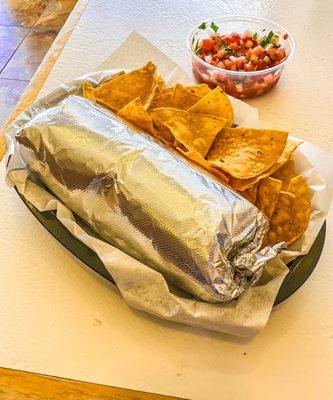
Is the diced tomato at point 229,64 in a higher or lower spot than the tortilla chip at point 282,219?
higher

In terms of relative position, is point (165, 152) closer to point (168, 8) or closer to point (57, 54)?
point (57, 54)

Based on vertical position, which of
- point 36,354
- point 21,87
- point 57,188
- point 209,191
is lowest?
point 21,87

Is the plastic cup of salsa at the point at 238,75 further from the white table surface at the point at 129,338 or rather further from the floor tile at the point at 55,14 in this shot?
the floor tile at the point at 55,14

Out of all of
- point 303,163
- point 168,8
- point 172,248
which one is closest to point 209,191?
point 172,248

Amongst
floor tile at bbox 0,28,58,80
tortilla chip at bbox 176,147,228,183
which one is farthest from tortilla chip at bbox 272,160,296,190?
floor tile at bbox 0,28,58,80

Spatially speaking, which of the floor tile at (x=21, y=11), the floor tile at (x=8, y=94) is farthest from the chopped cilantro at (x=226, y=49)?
the floor tile at (x=21, y=11)

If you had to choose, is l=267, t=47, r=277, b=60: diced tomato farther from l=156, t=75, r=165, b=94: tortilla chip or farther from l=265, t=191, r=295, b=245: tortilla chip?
l=265, t=191, r=295, b=245: tortilla chip
